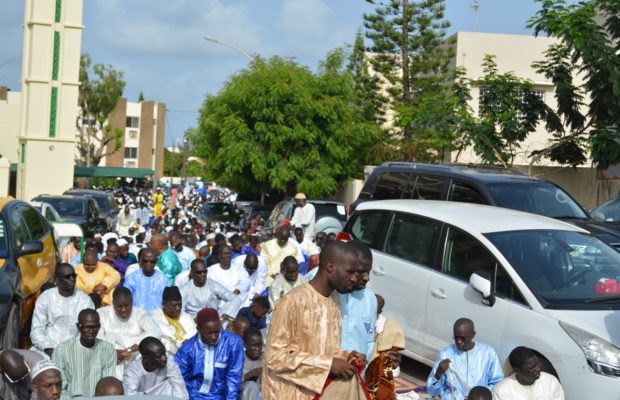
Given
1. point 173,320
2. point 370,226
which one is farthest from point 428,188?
point 173,320

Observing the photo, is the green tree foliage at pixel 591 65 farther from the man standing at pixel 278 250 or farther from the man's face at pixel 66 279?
the man's face at pixel 66 279

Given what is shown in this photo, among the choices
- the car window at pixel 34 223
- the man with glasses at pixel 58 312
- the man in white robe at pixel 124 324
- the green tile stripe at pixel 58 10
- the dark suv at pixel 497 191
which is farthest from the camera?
the green tile stripe at pixel 58 10

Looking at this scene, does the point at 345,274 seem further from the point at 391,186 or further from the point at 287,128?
the point at 287,128

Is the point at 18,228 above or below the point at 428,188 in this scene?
below

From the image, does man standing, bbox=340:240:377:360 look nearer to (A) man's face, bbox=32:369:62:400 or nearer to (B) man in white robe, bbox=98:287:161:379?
(A) man's face, bbox=32:369:62:400

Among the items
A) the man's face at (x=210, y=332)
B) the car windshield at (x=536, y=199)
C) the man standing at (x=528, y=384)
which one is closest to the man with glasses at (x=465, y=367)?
the man standing at (x=528, y=384)

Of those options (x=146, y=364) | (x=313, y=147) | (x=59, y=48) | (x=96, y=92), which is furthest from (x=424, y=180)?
(x=96, y=92)

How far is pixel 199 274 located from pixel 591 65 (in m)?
10.1

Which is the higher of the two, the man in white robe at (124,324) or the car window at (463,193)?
the car window at (463,193)

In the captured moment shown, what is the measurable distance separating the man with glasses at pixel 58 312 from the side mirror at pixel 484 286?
3542 millimetres

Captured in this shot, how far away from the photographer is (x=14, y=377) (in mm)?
5688

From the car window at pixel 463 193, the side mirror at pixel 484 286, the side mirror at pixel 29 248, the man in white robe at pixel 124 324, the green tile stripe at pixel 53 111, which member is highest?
the green tile stripe at pixel 53 111

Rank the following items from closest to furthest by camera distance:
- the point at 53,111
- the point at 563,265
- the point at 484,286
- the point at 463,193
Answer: the point at 484,286
the point at 563,265
the point at 463,193
the point at 53,111

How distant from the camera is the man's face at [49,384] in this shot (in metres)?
5.53
